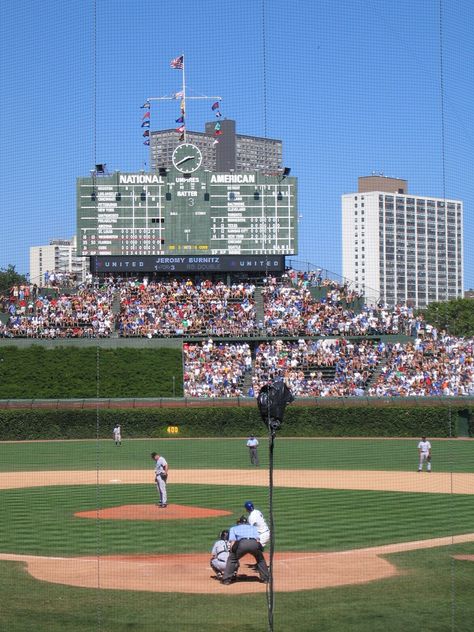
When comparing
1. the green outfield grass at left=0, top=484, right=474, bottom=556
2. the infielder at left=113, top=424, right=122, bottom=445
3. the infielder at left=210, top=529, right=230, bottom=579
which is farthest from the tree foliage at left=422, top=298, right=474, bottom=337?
the infielder at left=210, top=529, right=230, bottom=579

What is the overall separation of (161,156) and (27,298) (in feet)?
57.3

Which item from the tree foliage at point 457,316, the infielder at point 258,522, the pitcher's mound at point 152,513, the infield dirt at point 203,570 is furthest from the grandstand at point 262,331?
the infielder at point 258,522

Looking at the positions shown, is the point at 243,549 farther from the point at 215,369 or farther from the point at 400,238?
the point at 400,238

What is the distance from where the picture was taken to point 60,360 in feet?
146

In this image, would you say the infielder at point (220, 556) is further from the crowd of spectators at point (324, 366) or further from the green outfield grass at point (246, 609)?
the crowd of spectators at point (324, 366)

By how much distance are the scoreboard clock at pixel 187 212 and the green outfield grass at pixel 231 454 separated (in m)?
11.2

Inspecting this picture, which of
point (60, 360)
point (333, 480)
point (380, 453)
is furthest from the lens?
point (60, 360)

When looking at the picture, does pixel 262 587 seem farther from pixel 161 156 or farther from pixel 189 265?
pixel 161 156

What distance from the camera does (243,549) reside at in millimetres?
13781

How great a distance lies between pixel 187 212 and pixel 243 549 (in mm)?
35880

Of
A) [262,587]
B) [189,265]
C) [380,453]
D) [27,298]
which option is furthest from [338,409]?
[262,587]

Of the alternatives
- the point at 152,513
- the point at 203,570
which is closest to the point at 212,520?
the point at 152,513

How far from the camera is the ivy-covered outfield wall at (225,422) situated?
40.9 m

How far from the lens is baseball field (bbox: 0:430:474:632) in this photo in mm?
12414
